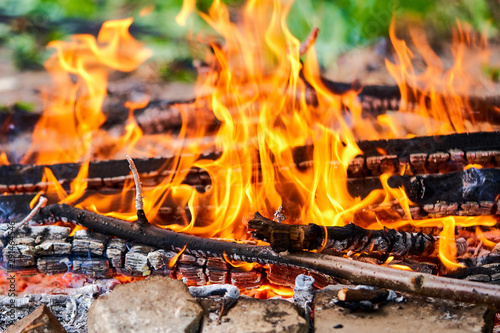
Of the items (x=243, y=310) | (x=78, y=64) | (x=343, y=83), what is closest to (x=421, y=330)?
(x=243, y=310)

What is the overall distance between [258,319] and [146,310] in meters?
0.51

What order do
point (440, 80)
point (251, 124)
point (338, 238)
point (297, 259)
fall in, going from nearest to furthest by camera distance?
point (297, 259)
point (338, 238)
point (251, 124)
point (440, 80)

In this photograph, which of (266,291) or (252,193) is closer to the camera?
(266,291)

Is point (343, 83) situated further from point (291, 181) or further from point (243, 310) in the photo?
point (243, 310)

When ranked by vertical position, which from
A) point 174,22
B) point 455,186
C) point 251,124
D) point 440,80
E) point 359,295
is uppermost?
point 174,22

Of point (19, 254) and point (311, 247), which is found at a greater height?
point (311, 247)

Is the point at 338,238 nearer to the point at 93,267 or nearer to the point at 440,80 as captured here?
the point at 93,267

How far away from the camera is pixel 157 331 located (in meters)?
1.90

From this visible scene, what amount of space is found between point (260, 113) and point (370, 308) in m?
2.73

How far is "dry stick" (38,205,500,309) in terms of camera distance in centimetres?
211

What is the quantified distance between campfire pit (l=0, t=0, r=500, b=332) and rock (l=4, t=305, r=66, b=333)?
0.02 metres

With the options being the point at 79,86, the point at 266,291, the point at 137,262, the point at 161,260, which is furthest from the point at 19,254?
the point at 79,86

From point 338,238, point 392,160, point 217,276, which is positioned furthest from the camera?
point 392,160

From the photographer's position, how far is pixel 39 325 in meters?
2.12
